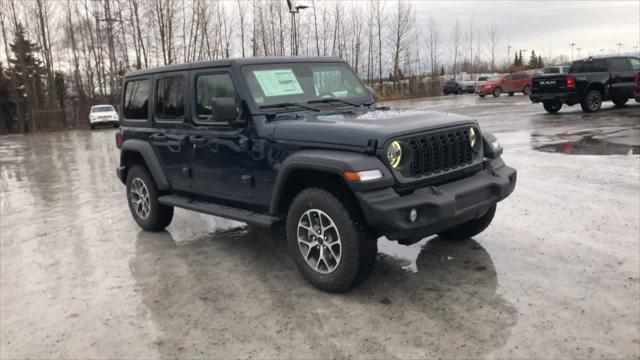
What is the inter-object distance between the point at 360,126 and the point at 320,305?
1.44 meters

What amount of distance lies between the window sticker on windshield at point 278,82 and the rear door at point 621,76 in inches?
652

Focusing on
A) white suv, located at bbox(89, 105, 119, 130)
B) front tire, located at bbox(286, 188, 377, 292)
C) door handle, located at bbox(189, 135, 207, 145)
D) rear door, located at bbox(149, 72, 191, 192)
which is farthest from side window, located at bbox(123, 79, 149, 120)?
white suv, located at bbox(89, 105, 119, 130)

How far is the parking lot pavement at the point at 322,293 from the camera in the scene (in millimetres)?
3510

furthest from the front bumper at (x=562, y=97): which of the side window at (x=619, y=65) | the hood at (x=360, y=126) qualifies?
the hood at (x=360, y=126)

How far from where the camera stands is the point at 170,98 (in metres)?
5.91

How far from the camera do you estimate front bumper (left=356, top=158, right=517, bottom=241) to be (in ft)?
12.6

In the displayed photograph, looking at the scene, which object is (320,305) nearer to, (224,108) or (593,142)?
(224,108)

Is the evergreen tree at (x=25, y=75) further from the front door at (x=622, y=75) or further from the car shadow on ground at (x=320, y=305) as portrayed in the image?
the car shadow on ground at (x=320, y=305)

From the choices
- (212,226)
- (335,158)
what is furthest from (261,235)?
(335,158)

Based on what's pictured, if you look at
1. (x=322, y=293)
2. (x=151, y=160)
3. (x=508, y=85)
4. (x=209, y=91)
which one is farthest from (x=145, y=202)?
(x=508, y=85)

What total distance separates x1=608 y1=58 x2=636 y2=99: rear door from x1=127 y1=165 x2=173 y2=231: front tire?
1712 cm

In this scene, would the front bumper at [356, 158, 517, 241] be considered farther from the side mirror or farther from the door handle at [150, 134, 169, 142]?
the door handle at [150, 134, 169, 142]

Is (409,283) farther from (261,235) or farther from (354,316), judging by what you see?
(261,235)

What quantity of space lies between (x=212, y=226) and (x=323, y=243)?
9.01 ft
